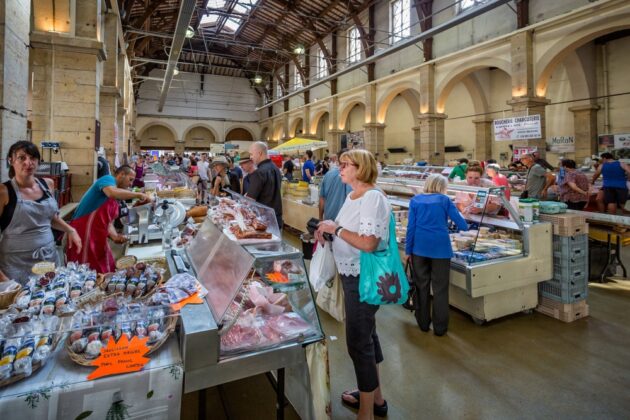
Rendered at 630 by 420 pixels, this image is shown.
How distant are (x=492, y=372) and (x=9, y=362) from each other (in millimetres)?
2979

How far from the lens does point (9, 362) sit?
1.25 meters

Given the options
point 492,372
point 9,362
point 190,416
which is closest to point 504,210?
point 492,372

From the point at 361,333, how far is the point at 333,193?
7.41 ft

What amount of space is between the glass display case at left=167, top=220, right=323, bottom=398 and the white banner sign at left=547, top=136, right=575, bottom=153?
45.6ft

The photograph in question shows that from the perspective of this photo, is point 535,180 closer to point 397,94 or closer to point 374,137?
point 374,137

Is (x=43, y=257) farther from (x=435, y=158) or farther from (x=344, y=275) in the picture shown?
(x=435, y=158)

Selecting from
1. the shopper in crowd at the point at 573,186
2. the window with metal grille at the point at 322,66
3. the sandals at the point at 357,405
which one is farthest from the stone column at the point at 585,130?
the sandals at the point at 357,405

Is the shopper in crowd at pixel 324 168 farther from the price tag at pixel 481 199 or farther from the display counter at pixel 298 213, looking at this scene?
the price tag at pixel 481 199

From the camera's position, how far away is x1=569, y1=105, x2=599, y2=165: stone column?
38.6 feet

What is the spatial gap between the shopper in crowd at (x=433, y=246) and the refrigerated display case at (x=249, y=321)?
1653 millimetres

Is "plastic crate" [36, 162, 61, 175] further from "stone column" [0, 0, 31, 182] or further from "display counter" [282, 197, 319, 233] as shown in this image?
"display counter" [282, 197, 319, 233]

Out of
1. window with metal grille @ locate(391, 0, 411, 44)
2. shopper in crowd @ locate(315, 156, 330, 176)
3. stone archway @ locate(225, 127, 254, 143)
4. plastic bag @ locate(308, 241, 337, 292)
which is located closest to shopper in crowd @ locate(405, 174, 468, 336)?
plastic bag @ locate(308, 241, 337, 292)

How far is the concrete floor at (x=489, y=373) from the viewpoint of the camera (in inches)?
92.4

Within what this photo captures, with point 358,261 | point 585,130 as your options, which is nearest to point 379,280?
point 358,261
